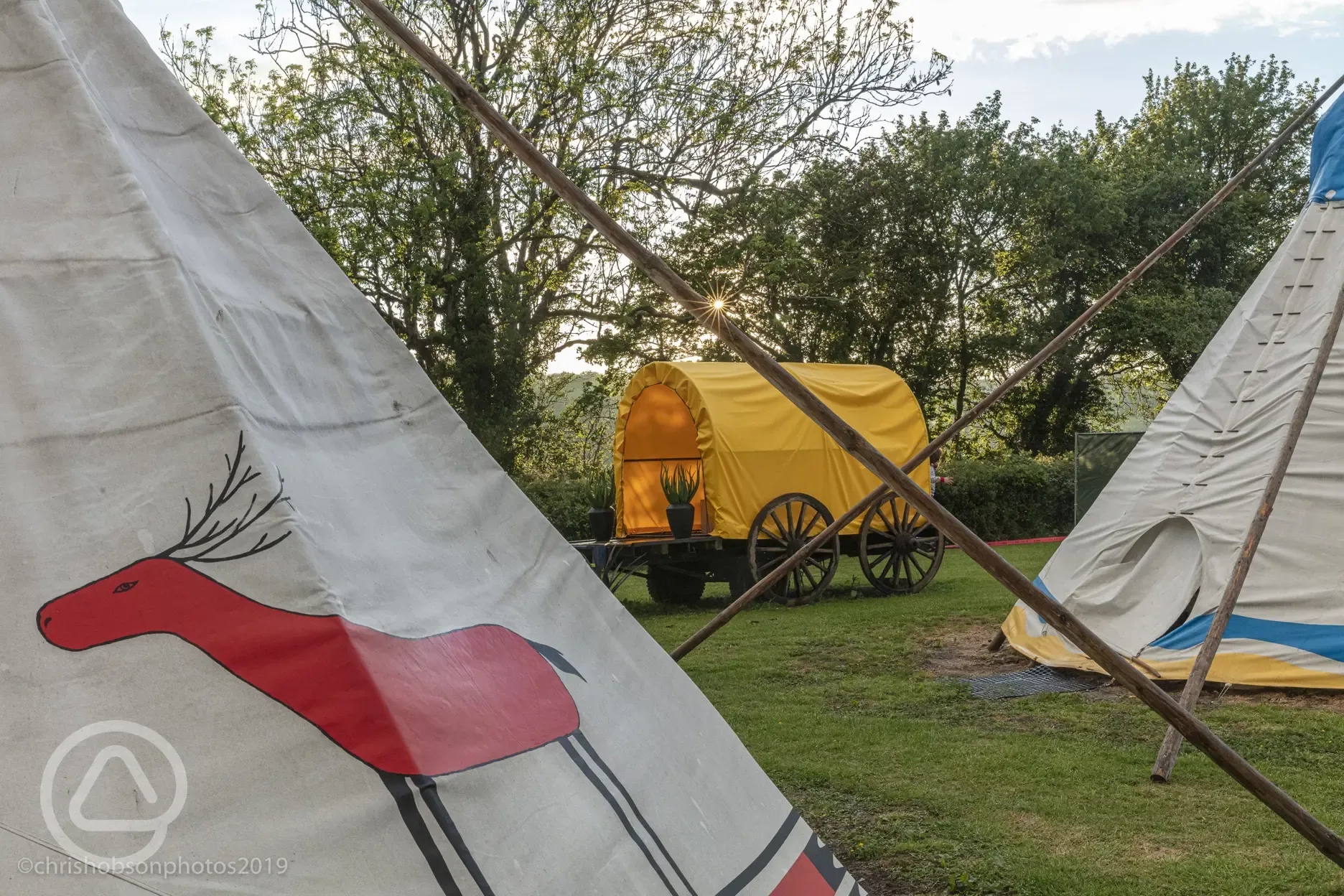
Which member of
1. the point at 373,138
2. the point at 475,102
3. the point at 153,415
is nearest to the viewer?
the point at 153,415

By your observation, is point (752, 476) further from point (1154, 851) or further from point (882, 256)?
point (882, 256)

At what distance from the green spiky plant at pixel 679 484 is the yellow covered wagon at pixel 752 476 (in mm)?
113

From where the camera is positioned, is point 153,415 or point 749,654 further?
point 749,654

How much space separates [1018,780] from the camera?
4844 millimetres

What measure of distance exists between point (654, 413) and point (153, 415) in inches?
413

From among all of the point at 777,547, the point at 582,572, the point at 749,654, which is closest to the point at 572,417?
the point at 777,547

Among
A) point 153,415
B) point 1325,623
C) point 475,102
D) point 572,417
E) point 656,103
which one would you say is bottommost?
point 572,417

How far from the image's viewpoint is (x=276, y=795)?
1.59m

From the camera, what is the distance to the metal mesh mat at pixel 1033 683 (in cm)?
666

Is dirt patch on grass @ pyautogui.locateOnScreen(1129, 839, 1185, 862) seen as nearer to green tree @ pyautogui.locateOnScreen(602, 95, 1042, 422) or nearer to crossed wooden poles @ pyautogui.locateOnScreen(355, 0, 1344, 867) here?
crossed wooden poles @ pyautogui.locateOnScreen(355, 0, 1344, 867)

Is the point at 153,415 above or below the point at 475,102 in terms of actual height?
below

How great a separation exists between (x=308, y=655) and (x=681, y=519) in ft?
29.7

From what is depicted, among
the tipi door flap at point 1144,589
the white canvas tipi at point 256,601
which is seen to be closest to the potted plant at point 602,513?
the tipi door flap at point 1144,589

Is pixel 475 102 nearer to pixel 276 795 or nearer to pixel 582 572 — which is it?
pixel 582 572
